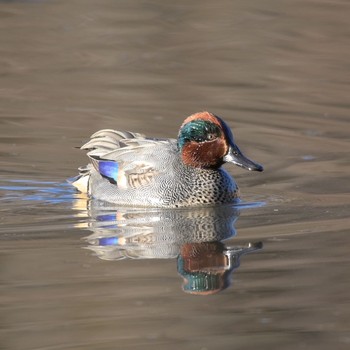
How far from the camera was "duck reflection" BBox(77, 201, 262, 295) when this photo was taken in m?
7.86

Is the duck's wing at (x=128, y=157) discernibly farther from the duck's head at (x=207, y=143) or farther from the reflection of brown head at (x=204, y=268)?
the reflection of brown head at (x=204, y=268)

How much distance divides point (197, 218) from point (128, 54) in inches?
297

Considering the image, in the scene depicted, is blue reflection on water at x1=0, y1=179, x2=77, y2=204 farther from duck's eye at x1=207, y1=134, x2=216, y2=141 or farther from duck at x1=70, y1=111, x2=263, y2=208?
duck's eye at x1=207, y1=134, x2=216, y2=141

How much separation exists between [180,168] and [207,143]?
298 millimetres

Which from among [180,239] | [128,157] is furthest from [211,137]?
[180,239]

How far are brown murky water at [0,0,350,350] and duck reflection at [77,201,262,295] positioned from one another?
0.09 ft

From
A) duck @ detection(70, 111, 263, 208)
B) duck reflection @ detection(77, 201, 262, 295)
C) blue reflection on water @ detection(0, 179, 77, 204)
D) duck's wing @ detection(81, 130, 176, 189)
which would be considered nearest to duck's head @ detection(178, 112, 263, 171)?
duck @ detection(70, 111, 263, 208)

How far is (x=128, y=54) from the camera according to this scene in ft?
55.8

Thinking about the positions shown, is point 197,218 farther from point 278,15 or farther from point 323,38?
point 278,15

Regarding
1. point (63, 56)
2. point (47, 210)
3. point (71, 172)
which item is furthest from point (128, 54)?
point (47, 210)

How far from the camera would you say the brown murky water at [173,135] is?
686cm

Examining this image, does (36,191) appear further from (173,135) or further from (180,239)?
(173,135)

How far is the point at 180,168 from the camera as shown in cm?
1023

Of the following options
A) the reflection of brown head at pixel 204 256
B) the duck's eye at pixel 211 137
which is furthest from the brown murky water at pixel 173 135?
the duck's eye at pixel 211 137
